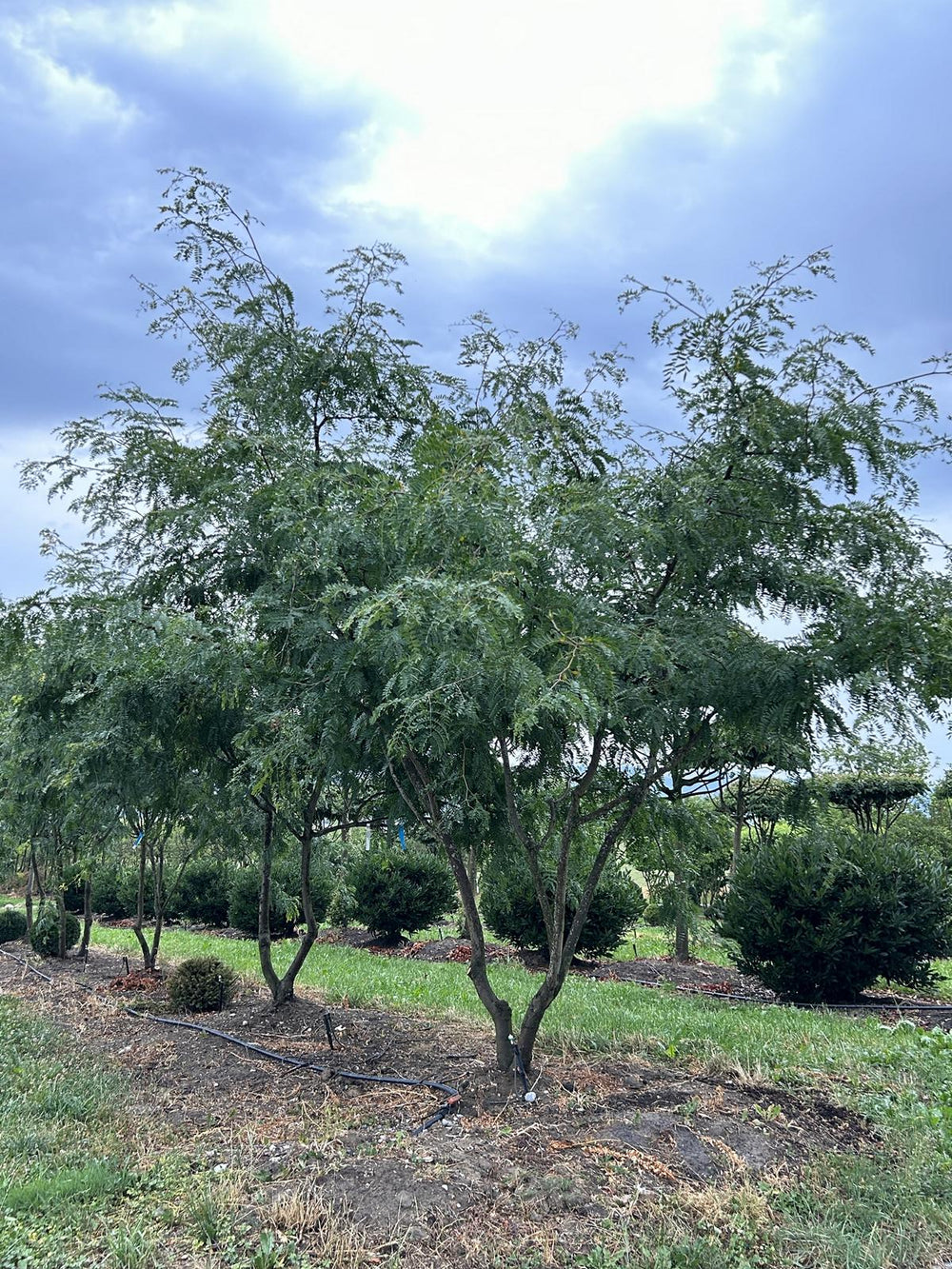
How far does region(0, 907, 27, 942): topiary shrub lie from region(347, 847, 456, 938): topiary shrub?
6921 mm

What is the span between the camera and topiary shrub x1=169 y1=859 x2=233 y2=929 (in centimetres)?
1694

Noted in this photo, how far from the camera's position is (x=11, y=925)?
15.7 metres

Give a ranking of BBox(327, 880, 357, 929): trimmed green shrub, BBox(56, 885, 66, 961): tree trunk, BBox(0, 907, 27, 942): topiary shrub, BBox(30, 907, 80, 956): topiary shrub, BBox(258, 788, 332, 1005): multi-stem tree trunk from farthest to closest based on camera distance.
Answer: BBox(0, 907, 27, 942): topiary shrub, BBox(327, 880, 357, 929): trimmed green shrub, BBox(30, 907, 80, 956): topiary shrub, BBox(56, 885, 66, 961): tree trunk, BBox(258, 788, 332, 1005): multi-stem tree trunk

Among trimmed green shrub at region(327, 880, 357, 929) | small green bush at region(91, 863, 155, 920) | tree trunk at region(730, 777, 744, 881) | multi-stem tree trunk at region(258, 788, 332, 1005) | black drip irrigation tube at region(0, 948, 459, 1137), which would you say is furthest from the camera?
small green bush at region(91, 863, 155, 920)

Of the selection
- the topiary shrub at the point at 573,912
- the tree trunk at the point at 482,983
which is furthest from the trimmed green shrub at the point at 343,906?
the tree trunk at the point at 482,983

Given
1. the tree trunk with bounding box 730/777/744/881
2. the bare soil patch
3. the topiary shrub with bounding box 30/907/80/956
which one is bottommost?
the topiary shrub with bounding box 30/907/80/956

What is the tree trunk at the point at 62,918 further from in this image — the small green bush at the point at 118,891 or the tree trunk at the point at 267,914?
the tree trunk at the point at 267,914

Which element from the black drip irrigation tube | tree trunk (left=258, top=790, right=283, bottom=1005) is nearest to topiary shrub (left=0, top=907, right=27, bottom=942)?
the black drip irrigation tube

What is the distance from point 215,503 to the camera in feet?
16.1

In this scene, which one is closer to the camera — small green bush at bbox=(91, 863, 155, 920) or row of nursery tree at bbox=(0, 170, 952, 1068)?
row of nursery tree at bbox=(0, 170, 952, 1068)

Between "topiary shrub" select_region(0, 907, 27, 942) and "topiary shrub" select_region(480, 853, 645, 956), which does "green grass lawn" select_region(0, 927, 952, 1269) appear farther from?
"topiary shrub" select_region(0, 907, 27, 942)

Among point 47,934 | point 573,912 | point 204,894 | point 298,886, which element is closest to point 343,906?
point 298,886

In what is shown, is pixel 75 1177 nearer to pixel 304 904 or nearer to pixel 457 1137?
pixel 457 1137

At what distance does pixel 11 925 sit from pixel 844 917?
14.3 m
